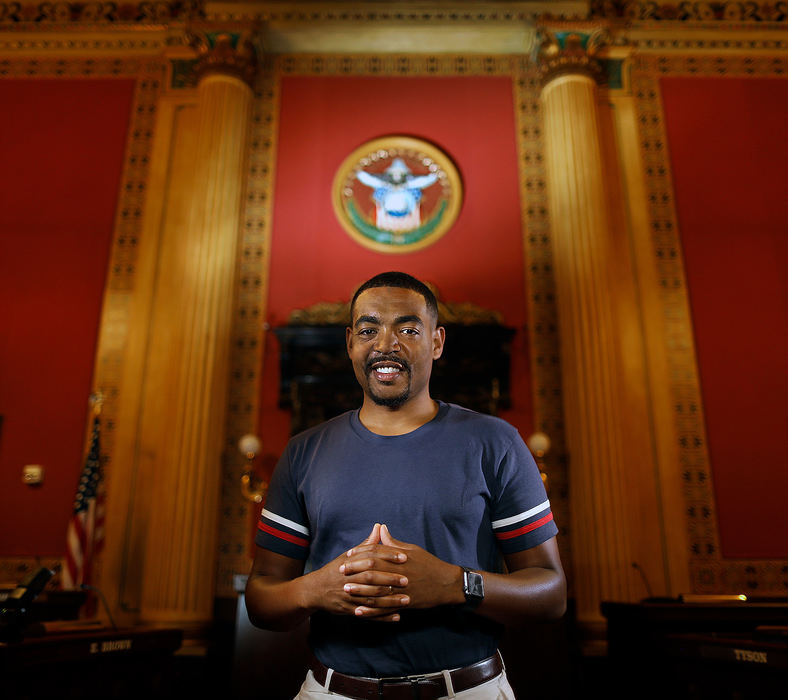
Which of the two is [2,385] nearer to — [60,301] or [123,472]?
[60,301]

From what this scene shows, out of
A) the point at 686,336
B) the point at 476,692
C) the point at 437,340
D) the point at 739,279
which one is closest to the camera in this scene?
the point at 476,692

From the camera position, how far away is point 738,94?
22.0 ft

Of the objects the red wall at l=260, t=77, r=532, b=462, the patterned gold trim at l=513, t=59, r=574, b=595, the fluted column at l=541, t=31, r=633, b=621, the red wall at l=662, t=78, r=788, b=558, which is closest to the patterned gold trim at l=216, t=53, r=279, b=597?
the red wall at l=260, t=77, r=532, b=462

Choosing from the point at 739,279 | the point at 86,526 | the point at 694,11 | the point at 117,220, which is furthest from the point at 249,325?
the point at 694,11

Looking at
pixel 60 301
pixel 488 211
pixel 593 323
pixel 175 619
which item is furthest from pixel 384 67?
pixel 175 619

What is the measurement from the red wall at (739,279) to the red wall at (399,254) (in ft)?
5.48

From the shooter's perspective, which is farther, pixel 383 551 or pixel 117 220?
pixel 117 220

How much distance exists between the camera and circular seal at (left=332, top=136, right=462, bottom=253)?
20.8ft

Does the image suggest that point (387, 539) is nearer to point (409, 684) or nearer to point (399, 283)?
point (409, 684)

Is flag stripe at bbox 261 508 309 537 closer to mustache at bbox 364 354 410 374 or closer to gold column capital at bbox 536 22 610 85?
mustache at bbox 364 354 410 374

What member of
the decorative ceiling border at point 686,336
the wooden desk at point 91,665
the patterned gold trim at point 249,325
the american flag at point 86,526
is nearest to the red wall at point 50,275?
the american flag at point 86,526

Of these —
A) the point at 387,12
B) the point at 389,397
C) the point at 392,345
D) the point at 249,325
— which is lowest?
the point at 389,397

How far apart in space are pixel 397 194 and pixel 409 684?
223 inches

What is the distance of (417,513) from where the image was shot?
131cm
